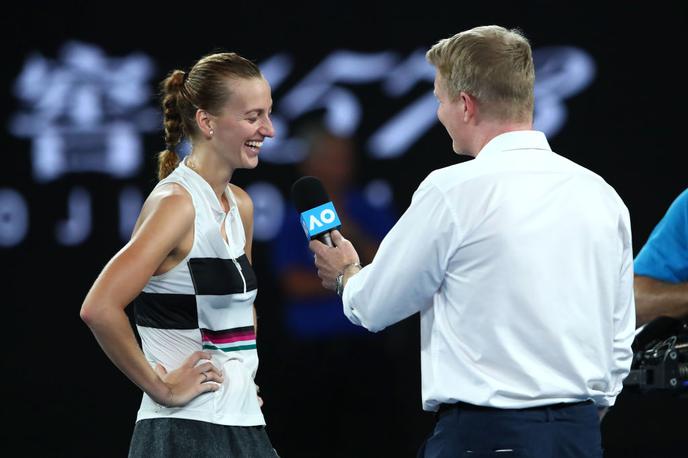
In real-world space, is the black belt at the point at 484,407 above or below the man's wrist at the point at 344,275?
below

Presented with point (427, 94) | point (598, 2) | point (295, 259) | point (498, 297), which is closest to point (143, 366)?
point (498, 297)

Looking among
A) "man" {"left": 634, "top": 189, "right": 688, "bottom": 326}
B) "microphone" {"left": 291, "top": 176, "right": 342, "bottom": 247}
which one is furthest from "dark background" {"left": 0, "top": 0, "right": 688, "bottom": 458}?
"microphone" {"left": 291, "top": 176, "right": 342, "bottom": 247}

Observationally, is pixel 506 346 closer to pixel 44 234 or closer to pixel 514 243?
pixel 514 243

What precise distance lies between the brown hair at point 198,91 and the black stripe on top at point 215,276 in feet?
1.25

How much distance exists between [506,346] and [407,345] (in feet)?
9.11

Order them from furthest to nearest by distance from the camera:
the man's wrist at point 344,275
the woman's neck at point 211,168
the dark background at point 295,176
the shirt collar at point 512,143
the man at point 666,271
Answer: the dark background at point 295,176, the man at point 666,271, the woman's neck at point 211,168, the man's wrist at point 344,275, the shirt collar at point 512,143

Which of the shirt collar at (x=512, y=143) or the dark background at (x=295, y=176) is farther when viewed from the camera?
the dark background at (x=295, y=176)

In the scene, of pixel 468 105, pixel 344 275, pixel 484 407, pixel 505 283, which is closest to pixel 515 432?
pixel 484 407

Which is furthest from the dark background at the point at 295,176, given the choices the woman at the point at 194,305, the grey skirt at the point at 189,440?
the grey skirt at the point at 189,440

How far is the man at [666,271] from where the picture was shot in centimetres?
302

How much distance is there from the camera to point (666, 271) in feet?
10.2

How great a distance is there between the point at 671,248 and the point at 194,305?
5.13 ft

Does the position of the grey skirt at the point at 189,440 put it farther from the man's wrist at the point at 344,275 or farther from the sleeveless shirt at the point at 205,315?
the man's wrist at the point at 344,275

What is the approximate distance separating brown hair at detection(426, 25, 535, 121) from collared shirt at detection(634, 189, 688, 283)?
1236 millimetres
